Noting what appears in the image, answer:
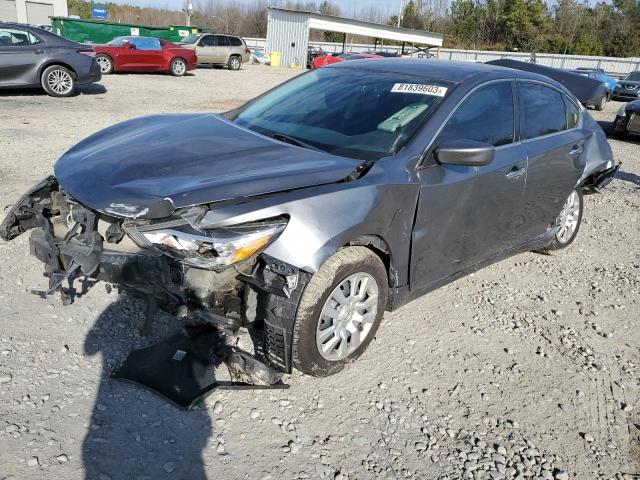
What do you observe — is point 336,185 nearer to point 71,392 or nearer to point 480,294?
point 71,392

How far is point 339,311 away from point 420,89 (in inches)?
62.7

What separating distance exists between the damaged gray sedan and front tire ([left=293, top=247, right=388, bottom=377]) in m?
0.01

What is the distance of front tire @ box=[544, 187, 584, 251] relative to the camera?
496 centimetres

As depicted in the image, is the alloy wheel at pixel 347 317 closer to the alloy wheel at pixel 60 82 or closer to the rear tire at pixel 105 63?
the alloy wheel at pixel 60 82

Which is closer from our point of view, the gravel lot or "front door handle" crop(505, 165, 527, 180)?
the gravel lot

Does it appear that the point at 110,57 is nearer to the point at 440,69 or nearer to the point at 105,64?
the point at 105,64

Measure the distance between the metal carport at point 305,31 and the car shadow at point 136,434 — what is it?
113 feet

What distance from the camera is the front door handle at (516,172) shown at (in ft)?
12.2

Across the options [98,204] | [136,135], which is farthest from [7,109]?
[98,204]

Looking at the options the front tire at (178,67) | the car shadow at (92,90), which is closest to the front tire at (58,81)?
the car shadow at (92,90)

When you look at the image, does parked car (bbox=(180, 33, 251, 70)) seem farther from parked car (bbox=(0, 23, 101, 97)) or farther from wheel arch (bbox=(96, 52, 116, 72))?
parked car (bbox=(0, 23, 101, 97))

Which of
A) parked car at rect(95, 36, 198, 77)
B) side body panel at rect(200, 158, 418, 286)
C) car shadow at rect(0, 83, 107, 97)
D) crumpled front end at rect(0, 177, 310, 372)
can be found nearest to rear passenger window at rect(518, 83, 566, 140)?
side body panel at rect(200, 158, 418, 286)

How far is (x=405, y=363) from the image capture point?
3217 mm

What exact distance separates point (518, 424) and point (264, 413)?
4.45ft
